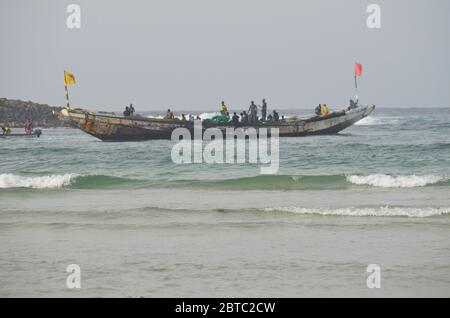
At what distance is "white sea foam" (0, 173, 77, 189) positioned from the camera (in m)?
22.2

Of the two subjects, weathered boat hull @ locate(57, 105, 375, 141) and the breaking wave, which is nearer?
the breaking wave

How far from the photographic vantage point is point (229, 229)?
13.4 meters

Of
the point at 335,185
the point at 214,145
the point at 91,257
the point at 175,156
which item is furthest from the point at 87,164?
the point at 91,257

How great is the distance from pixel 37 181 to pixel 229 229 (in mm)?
11150

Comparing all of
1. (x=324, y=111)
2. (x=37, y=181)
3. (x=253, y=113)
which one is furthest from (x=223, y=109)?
(x=37, y=181)

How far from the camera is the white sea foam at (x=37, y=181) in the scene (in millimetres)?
22156

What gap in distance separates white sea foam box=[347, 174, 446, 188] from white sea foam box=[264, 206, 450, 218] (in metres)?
4.72

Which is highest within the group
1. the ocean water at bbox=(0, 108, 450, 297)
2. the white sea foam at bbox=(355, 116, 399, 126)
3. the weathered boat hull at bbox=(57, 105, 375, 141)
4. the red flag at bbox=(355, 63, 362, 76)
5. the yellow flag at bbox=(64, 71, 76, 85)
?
the red flag at bbox=(355, 63, 362, 76)

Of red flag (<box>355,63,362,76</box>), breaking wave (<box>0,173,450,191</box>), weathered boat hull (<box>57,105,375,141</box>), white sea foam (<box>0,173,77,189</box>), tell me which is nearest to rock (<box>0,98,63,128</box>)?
weathered boat hull (<box>57,105,375,141</box>)

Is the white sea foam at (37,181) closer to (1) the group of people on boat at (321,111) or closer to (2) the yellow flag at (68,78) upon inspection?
(2) the yellow flag at (68,78)

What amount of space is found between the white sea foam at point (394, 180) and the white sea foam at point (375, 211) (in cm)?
472

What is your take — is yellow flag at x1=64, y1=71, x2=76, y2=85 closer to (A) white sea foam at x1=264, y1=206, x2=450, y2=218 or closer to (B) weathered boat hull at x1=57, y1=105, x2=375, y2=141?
(B) weathered boat hull at x1=57, y1=105, x2=375, y2=141
